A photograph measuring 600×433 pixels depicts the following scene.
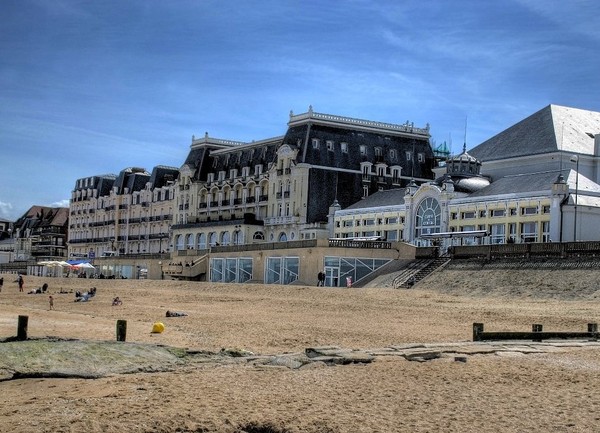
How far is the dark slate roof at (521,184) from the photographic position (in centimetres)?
5922

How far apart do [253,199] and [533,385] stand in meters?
77.3

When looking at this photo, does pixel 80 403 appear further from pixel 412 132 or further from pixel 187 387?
pixel 412 132

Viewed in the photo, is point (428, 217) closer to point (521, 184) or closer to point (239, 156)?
point (521, 184)

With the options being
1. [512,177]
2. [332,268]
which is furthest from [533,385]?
[512,177]

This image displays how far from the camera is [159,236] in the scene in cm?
11131

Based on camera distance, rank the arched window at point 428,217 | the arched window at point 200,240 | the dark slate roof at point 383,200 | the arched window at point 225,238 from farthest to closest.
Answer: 1. the arched window at point 200,240
2. the arched window at point 225,238
3. the dark slate roof at point 383,200
4. the arched window at point 428,217

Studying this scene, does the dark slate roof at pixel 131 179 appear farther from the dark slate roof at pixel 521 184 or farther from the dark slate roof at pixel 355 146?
the dark slate roof at pixel 521 184

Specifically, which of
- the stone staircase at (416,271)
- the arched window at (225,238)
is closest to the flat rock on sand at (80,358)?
the stone staircase at (416,271)

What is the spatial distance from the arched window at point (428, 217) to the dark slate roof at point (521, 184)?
3003 mm

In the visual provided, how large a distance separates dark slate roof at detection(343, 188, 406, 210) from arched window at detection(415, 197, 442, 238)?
3890 mm

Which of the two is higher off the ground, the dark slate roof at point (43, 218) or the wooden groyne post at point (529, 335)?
the dark slate roof at point (43, 218)

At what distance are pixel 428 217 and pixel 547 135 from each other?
38.7 feet

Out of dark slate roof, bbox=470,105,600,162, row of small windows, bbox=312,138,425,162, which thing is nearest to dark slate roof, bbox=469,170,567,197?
dark slate roof, bbox=470,105,600,162

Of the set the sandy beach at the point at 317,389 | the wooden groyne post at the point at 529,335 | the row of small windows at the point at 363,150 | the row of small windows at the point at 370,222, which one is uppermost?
the row of small windows at the point at 363,150
